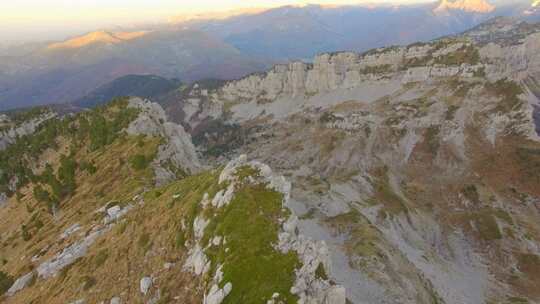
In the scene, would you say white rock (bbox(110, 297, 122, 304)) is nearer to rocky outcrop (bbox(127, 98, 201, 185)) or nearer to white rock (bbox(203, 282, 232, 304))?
white rock (bbox(203, 282, 232, 304))

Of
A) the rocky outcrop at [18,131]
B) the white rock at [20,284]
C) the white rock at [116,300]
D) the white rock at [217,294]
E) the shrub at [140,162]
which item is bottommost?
the rocky outcrop at [18,131]

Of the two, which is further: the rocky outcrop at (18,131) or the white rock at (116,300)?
the rocky outcrop at (18,131)

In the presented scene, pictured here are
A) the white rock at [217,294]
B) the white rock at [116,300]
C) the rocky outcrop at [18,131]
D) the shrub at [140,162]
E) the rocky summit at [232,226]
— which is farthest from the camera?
the rocky outcrop at [18,131]

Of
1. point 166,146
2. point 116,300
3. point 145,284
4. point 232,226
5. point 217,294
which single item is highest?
point 232,226

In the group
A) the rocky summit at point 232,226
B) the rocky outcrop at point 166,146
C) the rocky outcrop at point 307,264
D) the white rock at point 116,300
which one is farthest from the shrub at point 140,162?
the rocky outcrop at point 307,264

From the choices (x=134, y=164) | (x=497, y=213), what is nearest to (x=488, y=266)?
(x=497, y=213)

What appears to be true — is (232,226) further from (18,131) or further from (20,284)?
(18,131)

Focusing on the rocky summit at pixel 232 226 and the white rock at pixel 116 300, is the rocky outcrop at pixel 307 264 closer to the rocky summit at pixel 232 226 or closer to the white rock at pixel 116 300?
the rocky summit at pixel 232 226

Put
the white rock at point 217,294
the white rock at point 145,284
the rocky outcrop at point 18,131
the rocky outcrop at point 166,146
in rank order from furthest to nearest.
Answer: the rocky outcrop at point 18,131, the rocky outcrop at point 166,146, the white rock at point 145,284, the white rock at point 217,294

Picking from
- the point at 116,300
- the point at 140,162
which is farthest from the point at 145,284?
the point at 140,162

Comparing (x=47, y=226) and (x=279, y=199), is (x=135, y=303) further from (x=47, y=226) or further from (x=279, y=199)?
(x=47, y=226)
